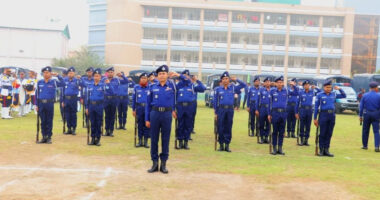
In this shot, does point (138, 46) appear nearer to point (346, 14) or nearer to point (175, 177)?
point (346, 14)

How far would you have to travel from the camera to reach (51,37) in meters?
59.5

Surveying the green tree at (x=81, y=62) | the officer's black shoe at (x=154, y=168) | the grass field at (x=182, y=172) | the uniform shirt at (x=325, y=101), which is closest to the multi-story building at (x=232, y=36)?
the green tree at (x=81, y=62)

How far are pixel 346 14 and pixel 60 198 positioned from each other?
201 ft

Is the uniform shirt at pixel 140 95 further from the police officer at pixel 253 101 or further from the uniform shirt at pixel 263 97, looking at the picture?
the police officer at pixel 253 101

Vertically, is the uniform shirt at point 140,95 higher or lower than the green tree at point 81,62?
lower

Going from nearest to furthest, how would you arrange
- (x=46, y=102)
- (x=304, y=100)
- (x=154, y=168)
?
(x=154, y=168) < (x=46, y=102) < (x=304, y=100)

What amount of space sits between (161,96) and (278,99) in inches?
160

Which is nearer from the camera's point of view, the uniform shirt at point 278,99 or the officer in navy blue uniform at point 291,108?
the uniform shirt at point 278,99

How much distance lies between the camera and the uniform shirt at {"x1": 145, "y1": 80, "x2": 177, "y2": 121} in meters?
8.41

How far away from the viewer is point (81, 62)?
197 ft

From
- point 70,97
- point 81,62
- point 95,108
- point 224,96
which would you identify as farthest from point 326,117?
point 81,62

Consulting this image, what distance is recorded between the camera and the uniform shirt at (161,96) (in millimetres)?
8406

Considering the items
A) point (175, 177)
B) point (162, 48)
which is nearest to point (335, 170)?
point (175, 177)

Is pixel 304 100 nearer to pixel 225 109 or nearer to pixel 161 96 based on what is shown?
pixel 225 109
